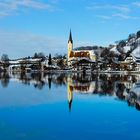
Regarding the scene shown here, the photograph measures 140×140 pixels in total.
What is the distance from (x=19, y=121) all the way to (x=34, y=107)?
4.06 metres

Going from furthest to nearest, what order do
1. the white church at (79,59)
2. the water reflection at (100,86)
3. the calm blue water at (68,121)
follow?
the white church at (79,59)
the water reflection at (100,86)
the calm blue water at (68,121)

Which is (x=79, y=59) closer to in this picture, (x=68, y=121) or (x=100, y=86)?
(x=100, y=86)

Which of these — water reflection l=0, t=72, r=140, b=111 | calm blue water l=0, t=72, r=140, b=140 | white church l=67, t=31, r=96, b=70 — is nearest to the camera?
calm blue water l=0, t=72, r=140, b=140

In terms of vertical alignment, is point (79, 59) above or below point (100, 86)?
above

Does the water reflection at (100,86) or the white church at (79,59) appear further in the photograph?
the white church at (79,59)

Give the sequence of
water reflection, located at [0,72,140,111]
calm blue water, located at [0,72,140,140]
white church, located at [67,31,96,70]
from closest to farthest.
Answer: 1. calm blue water, located at [0,72,140,140]
2. water reflection, located at [0,72,140,111]
3. white church, located at [67,31,96,70]

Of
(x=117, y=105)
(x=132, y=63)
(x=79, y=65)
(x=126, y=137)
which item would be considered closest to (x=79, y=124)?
(x=126, y=137)

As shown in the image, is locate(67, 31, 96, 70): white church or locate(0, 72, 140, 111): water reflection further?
locate(67, 31, 96, 70): white church

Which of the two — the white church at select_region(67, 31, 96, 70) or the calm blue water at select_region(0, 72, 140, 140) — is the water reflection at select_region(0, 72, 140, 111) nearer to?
the calm blue water at select_region(0, 72, 140, 140)

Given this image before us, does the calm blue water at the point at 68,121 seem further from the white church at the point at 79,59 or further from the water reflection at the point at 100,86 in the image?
the white church at the point at 79,59

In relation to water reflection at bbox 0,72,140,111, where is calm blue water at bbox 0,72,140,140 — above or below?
above

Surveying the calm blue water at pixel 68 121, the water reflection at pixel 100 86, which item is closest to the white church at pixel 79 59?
the water reflection at pixel 100 86

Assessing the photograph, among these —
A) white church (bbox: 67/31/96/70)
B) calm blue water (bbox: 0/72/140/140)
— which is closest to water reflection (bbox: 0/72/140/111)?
calm blue water (bbox: 0/72/140/140)

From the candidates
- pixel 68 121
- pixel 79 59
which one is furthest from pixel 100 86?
pixel 79 59
